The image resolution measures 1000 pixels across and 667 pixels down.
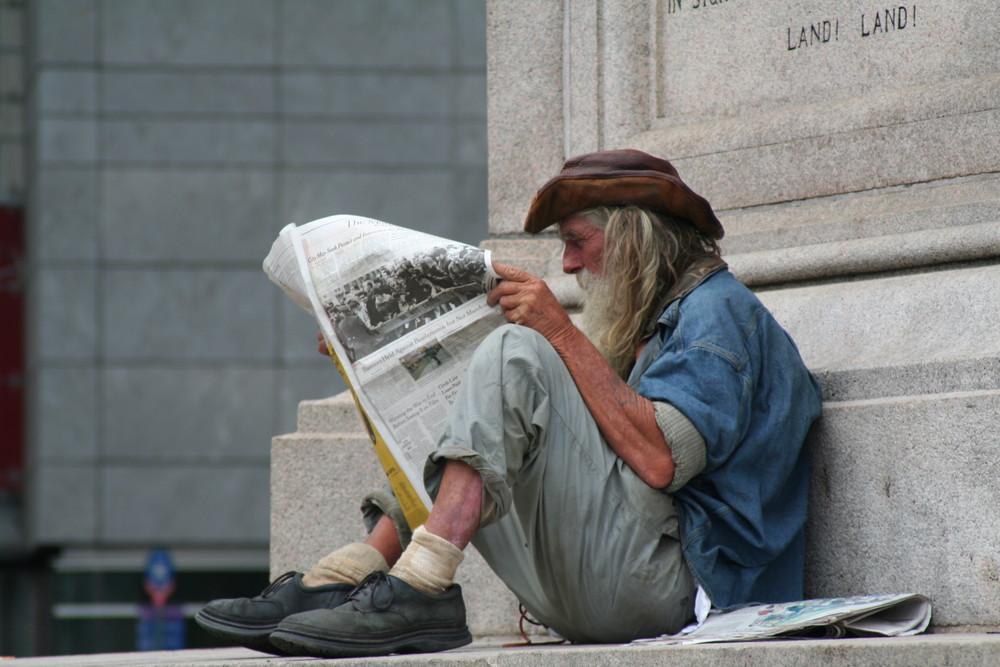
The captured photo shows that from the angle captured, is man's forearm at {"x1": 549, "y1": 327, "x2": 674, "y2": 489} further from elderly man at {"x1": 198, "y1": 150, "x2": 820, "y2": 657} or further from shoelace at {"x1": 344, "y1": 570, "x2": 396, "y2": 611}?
shoelace at {"x1": 344, "y1": 570, "x2": 396, "y2": 611}

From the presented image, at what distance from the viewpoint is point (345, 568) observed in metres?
3.36

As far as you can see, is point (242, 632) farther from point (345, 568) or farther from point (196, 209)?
point (196, 209)

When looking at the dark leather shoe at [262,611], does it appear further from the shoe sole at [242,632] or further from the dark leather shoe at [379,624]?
the dark leather shoe at [379,624]

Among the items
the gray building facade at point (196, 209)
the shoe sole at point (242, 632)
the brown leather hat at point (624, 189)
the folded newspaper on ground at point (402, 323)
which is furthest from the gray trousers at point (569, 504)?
the gray building facade at point (196, 209)

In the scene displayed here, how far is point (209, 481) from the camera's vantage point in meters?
14.4

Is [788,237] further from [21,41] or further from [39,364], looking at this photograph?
[21,41]

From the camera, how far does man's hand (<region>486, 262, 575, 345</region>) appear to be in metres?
3.20

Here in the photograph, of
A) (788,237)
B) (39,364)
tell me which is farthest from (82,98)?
(788,237)

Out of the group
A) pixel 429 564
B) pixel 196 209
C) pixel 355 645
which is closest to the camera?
pixel 355 645

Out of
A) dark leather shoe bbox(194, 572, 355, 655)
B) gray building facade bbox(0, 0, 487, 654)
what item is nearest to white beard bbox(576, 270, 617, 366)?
dark leather shoe bbox(194, 572, 355, 655)

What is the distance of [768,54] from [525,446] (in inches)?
68.5

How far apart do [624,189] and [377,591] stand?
3.77 feet

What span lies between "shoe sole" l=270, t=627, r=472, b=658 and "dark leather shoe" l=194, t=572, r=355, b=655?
12cm

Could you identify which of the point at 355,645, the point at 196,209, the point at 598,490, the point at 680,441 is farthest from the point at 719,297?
the point at 196,209
